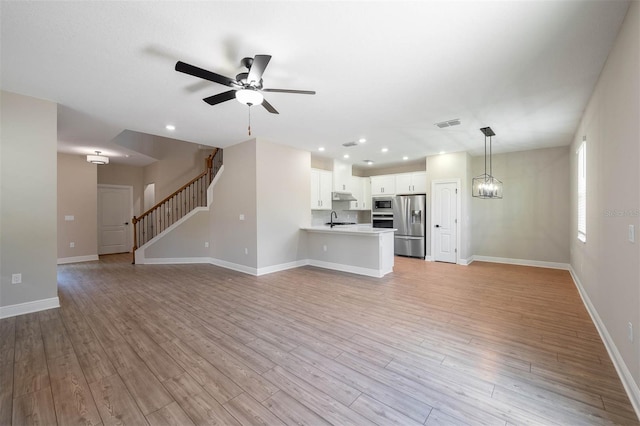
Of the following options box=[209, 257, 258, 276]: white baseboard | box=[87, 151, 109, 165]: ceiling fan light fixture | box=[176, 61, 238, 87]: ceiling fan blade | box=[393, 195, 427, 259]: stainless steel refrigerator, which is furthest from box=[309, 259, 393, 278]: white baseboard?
box=[87, 151, 109, 165]: ceiling fan light fixture

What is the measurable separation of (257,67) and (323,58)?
2.21 ft

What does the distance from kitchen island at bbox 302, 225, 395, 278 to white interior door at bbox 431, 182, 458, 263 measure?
6.26 feet

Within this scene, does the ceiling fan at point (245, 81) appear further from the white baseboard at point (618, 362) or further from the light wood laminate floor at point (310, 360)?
the white baseboard at point (618, 362)

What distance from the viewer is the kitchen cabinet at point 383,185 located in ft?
26.3

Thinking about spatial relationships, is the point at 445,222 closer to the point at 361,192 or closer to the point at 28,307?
the point at 361,192

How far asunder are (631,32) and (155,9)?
3491 mm

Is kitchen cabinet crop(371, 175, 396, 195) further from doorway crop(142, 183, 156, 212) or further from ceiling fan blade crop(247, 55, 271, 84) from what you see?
doorway crop(142, 183, 156, 212)

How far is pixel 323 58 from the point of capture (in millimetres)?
2562

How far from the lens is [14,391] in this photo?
1926 millimetres

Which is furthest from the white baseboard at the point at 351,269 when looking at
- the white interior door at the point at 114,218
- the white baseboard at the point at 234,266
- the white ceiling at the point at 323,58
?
the white interior door at the point at 114,218

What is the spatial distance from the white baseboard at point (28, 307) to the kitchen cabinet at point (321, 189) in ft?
16.5

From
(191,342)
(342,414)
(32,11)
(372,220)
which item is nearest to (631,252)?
(342,414)

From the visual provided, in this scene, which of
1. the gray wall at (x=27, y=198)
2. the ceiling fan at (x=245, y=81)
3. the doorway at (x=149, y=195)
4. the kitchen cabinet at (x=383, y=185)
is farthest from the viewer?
the doorway at (x=149, y=195)

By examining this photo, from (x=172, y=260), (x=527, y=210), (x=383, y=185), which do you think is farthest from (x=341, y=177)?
(x=172, y=260)
